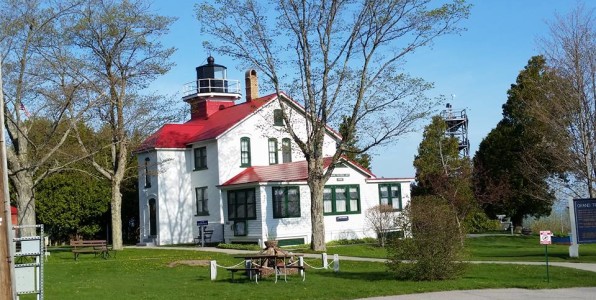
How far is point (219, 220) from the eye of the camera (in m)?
38.8

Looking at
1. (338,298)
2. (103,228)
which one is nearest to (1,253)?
(338,298)

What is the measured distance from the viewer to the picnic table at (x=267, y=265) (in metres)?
18.5

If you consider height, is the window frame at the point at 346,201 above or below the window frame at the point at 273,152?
below

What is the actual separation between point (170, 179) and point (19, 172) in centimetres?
1306

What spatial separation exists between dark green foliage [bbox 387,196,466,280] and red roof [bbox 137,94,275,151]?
20.8 m

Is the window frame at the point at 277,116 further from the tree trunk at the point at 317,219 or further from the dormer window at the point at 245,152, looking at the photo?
the tree trunk at the point at 317,219

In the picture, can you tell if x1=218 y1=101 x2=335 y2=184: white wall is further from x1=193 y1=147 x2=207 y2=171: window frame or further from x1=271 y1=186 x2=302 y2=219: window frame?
x1=271 y1=186 x2=302 y2=219: window frame

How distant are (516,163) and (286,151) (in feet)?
44.8

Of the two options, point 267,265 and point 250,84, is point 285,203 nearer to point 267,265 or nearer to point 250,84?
point 250,84

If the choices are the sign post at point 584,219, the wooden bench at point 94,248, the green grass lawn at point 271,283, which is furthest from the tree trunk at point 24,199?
the sign post at point 584,219

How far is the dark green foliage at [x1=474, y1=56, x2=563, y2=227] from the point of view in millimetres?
A: 39281

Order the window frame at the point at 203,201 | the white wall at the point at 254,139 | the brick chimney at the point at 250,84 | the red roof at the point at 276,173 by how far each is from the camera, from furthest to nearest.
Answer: the brick chimney at the point at 250,84
the window frame at the point at 203,201
the white wall at the point at 254,139
the red roof at the point at 276,173

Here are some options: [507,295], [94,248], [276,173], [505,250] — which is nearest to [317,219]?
[276,173]

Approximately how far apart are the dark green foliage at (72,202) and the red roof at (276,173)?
10808mm
